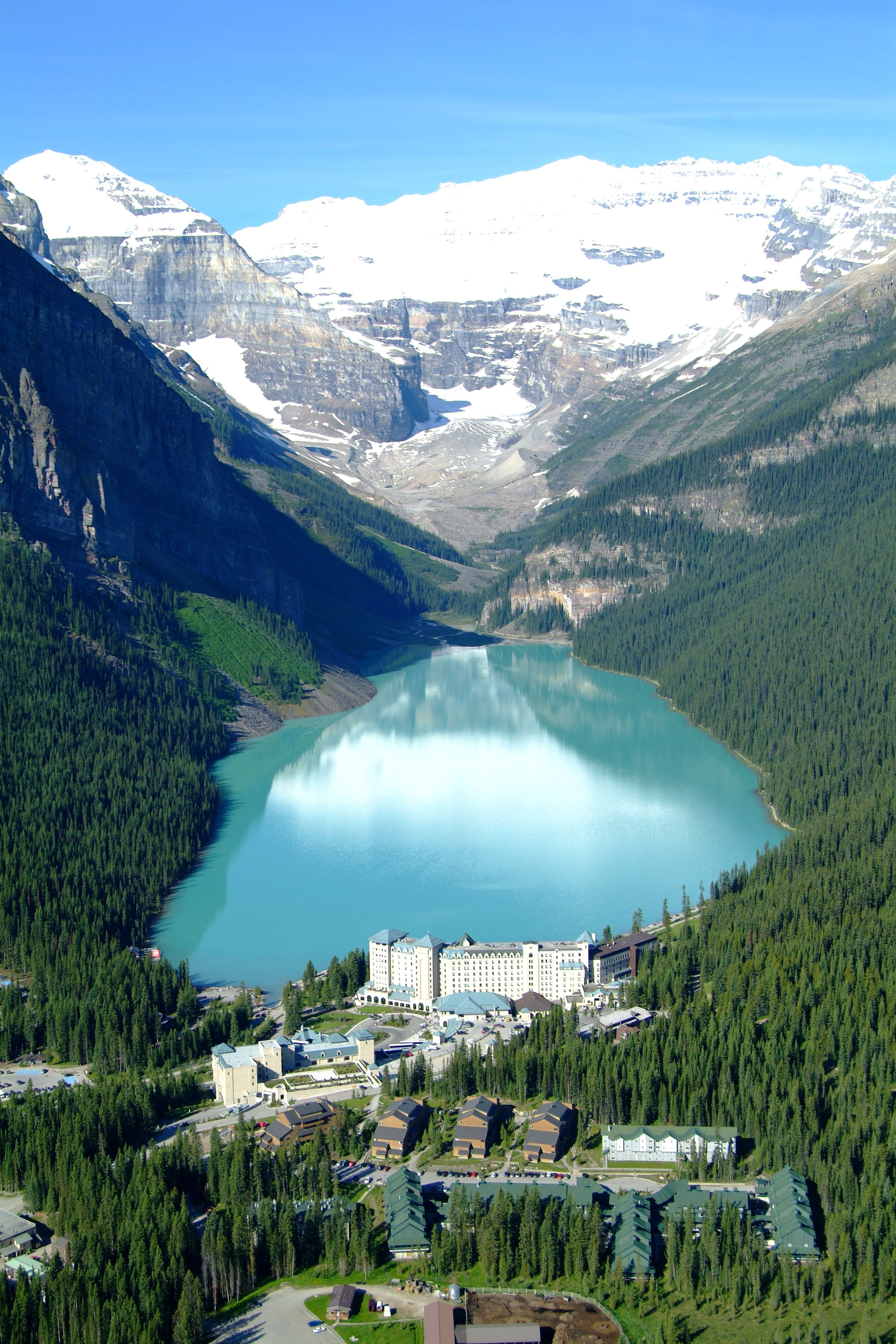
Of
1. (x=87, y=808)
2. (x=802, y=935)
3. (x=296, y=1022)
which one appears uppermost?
(x=87, y=808)

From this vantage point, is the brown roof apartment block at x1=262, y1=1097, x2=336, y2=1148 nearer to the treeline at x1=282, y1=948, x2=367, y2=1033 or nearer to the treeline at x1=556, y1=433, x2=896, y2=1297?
the treeline at x1=282, y1=948, x2=367, y2=1033

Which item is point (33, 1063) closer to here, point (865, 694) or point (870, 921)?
point (870, 921)

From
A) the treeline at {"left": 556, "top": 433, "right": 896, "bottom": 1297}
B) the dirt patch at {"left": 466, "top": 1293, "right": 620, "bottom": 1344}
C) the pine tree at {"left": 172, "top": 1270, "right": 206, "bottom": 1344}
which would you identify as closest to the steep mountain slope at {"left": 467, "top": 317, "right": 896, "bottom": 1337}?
the treeline at {"left": 556, "top": 433, "right": 896, "bottom": 1297}

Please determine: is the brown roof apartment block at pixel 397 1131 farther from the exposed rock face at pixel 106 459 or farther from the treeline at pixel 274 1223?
the exposed rock face at pixel 106 459

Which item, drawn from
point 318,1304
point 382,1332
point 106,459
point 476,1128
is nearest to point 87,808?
point 476,1128

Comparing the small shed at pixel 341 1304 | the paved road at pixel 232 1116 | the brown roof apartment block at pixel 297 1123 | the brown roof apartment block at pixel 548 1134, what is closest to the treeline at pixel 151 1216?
the brown roof apartment block at pixel 297 1123

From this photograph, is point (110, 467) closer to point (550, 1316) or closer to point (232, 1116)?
point (232, 1116)
